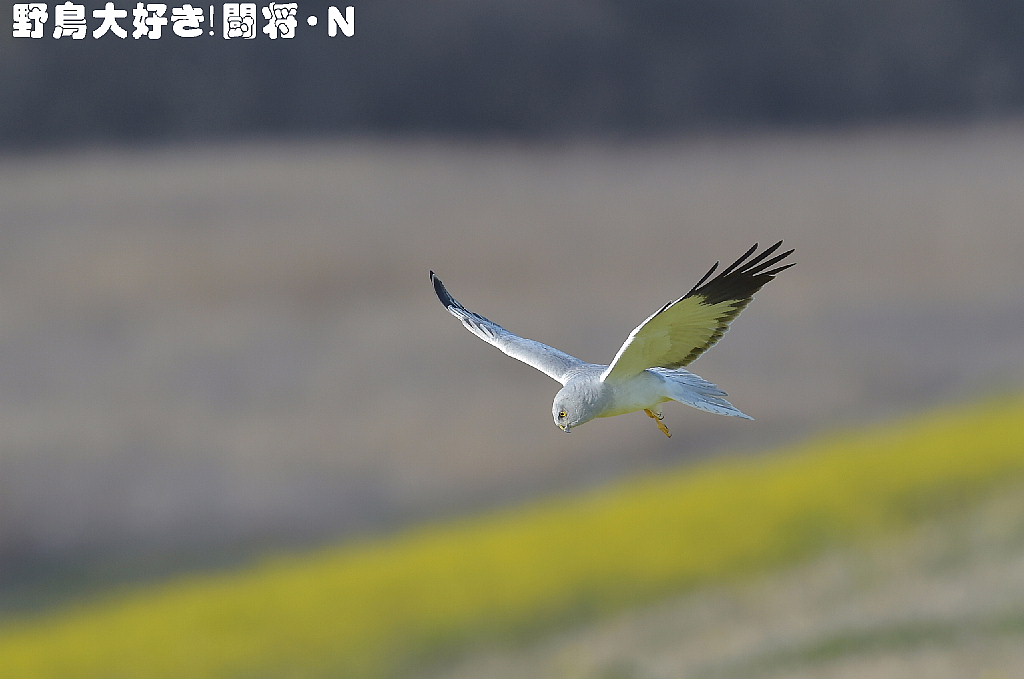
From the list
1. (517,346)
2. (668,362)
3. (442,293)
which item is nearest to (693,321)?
(668,362)

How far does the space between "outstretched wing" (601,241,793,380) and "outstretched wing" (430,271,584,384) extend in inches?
18.9

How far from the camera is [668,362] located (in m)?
5.13

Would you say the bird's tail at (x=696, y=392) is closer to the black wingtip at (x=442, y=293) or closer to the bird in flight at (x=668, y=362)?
the bird in flight at (x=668, y=362)

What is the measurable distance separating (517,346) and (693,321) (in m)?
1.06

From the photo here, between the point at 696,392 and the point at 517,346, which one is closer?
the point at 696,392

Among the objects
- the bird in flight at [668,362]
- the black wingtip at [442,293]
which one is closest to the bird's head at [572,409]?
the bird in flight at [668,362]

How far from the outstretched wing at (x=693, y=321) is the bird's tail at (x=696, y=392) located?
12 cm

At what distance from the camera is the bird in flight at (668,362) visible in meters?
4.84

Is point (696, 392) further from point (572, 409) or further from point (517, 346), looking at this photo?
point (517, 346)

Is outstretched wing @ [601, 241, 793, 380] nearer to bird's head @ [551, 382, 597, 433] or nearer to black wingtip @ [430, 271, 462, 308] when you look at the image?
bird's head @ [551, 382, 597, 433]

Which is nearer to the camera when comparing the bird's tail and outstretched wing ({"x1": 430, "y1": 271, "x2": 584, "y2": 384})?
the bird's tail

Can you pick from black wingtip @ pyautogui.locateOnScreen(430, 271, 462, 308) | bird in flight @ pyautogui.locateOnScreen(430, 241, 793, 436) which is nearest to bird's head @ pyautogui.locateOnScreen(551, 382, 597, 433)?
bird in flight @ pyautogui.locateOnScreen(430, 241, 793, 436)

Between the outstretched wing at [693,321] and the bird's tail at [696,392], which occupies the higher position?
the outstretched wing at [693,321]

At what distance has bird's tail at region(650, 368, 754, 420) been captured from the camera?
5039mm
